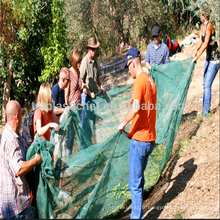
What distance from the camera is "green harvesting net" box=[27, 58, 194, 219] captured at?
3842 mm

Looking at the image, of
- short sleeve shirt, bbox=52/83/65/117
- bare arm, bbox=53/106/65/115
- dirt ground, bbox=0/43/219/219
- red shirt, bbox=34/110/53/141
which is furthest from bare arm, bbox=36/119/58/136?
dirt ground, bbox=0/43/219/219

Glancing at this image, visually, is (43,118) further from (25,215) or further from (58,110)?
(25,215)

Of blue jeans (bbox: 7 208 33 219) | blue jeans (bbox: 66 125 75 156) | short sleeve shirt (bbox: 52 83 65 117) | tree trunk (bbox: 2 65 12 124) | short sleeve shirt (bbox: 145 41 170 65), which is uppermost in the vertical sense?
short sleeve shirt (bbox: 145 41 170 65)

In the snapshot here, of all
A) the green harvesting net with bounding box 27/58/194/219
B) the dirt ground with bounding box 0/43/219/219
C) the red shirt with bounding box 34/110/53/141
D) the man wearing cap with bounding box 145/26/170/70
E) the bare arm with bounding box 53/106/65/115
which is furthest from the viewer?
the man wearing cap with bounding box 145/26/170/70

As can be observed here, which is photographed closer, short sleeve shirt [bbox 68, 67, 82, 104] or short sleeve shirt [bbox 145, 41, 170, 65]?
short sleeve shirt [bbox 68, 67, 82, 104]

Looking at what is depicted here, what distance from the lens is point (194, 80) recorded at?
1057 centimetres

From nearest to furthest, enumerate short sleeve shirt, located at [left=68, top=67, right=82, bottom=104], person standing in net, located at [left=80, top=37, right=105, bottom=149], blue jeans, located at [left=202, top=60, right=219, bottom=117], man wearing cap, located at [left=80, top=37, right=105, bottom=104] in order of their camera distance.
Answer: short sleeve shirt, located at [left=68, top=67, right=82, bottom=104] < person standing in net, located at [left=80, top=37, right=105, bottom=149] < man wearing cap, located at [left=80, top=37, right=105, bottom=104] < blue jeans, located at [left=202, top=60, right=219, bottom=117]

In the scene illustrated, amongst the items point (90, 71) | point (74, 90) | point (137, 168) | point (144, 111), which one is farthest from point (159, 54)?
point (137, 168)

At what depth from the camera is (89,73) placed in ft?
20.6

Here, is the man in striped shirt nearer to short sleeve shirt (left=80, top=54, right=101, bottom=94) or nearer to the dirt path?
the dirt path

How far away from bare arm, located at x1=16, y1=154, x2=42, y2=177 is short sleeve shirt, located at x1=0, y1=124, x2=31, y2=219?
3 centimetres

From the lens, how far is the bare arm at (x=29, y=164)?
11.4 feet

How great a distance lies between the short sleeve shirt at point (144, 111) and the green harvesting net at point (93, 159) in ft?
1.62

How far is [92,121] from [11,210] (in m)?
2.04
